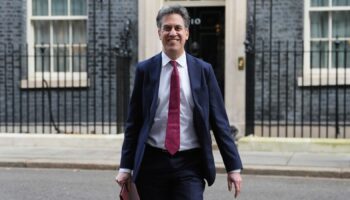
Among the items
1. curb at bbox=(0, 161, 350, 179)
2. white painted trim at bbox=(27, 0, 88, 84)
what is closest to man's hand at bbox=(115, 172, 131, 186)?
curb at bbox=(0, 161, 350, 179)

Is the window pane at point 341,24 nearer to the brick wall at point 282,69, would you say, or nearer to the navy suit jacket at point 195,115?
the brick wall at point 282,69

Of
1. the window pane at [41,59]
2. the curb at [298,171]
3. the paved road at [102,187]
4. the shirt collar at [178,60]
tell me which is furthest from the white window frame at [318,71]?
the shirt collar at [178,60]

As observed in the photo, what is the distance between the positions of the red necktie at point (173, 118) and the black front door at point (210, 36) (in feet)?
30.8

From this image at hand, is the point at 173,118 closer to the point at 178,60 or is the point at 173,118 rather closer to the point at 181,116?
the point at 181,116

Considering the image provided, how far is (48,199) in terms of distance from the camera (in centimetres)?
770

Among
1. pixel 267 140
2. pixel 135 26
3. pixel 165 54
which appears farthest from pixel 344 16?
pixel 165 54

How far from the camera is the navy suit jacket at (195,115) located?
385 centimetres

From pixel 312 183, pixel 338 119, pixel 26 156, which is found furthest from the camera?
pixel 338 119

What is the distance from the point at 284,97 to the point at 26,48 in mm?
5067

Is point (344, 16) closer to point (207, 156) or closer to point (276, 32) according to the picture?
point (276, 32)

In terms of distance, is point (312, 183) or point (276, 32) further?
point (276, 32)

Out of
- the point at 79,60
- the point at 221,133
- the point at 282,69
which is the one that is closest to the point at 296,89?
the point at 282,69

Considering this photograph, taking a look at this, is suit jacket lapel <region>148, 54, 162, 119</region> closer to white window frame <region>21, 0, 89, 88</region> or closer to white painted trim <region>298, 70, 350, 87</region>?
white painted trim <region>298, 70, 350, 87</region>

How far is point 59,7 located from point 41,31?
604 mm
